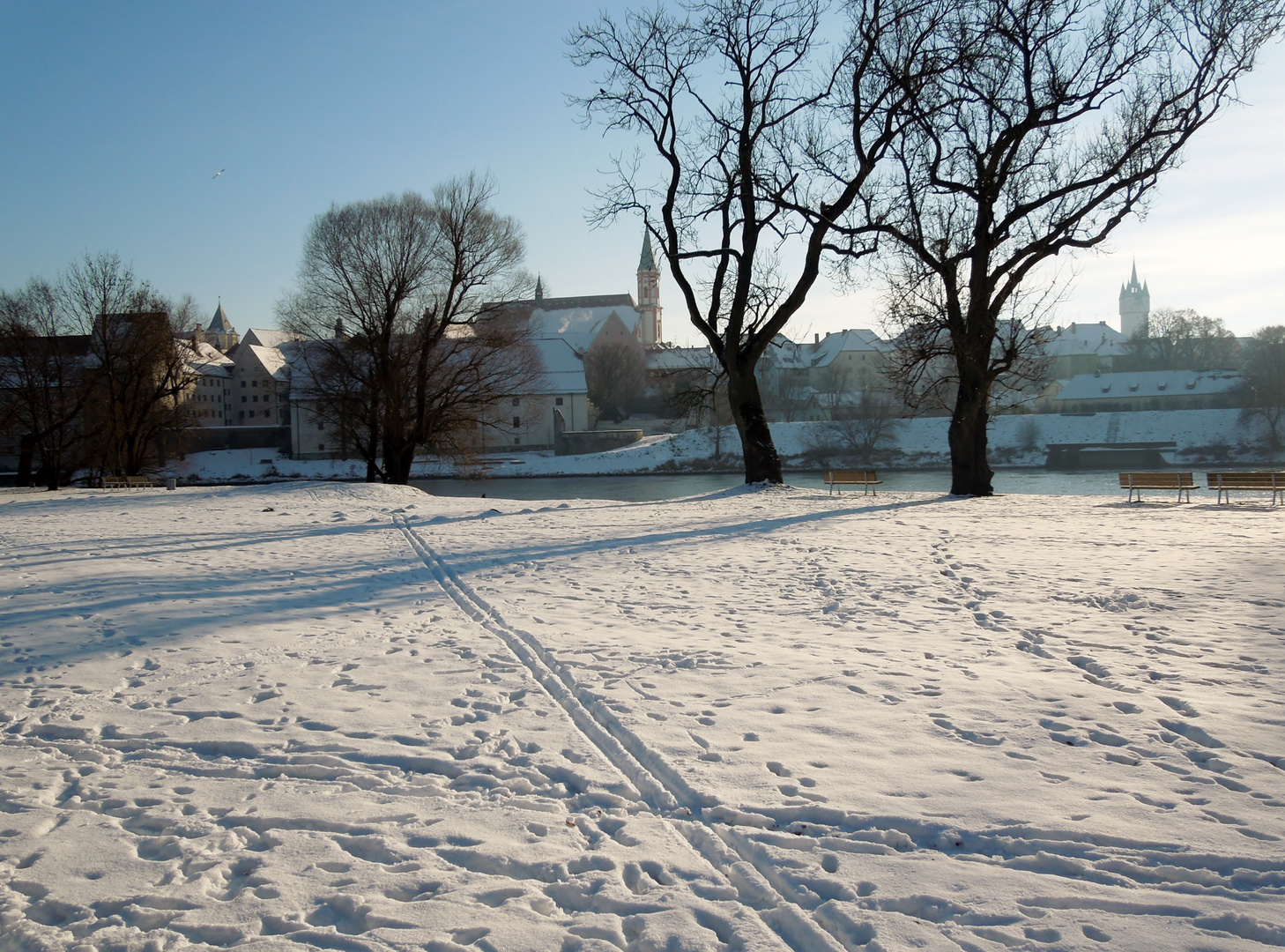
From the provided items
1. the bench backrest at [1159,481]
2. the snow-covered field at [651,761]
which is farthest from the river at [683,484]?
the snow-covered field at [651,761]

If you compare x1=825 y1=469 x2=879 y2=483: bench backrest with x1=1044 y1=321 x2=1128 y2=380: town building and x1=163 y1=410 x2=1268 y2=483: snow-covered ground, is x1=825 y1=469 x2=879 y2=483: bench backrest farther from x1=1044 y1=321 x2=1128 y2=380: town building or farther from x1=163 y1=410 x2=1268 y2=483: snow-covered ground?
x1=1044 y1=321 x2=1128 y2=380: town building

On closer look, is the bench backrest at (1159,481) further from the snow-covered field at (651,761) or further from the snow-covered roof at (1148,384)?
the snow-covered roof at (1148,384)

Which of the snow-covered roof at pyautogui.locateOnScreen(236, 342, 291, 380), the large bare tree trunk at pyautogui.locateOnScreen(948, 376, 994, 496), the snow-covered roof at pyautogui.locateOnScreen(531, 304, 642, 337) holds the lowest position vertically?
the large bare tree trunk at pyautogui.locateOnScreen(948, 376, 994, 496)

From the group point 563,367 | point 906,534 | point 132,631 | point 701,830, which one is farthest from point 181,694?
point 563,367

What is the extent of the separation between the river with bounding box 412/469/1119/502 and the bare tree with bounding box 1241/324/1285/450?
12710 mm

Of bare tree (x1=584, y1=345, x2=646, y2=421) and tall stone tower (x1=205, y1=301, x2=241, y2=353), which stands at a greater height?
tall stone tower (x1=205, y1=301, x2=241, y2=353)

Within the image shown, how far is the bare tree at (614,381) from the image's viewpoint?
83.5m

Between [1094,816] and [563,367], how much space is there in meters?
75.0

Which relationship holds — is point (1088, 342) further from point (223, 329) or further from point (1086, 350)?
point (223, 329)

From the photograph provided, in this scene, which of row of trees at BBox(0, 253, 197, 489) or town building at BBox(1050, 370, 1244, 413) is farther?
town building at BBox(1050, 370, 1244, 413)

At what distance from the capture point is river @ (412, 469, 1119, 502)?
35.8 metres

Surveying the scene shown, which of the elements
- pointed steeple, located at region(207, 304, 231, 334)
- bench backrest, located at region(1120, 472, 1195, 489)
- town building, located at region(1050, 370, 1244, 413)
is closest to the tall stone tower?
pointed steeple, located at region(207, 304, 231, 334)

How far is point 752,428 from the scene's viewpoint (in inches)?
904

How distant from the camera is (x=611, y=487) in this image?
46.0 metres
